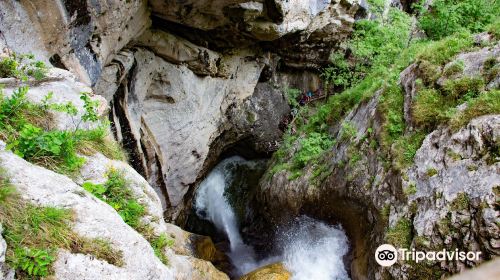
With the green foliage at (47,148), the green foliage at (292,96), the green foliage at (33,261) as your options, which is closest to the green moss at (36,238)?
the green foliage at (33,261)

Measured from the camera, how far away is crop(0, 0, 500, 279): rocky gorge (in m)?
4.59

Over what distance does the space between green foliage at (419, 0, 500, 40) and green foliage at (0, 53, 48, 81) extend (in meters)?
10.3

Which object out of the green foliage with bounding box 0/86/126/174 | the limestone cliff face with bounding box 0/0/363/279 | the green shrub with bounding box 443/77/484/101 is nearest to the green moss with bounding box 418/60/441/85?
the green shrub with bounding box 443/77/484/101

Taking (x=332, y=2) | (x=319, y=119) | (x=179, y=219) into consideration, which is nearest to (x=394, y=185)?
(x=319, y=119)

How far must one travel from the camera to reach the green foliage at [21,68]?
5.50 meters

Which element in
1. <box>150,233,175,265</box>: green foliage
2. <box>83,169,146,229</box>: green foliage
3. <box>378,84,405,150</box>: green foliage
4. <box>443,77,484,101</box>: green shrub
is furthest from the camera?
<box>378,84,405,150</box>: green foliage

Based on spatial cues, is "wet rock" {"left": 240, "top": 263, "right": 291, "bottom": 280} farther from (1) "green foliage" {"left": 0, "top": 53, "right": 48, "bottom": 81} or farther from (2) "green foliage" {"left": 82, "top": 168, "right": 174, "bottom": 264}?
(1) "green foliage" {"left": 0, "top": 53, "right": 48, "bottom": 81}

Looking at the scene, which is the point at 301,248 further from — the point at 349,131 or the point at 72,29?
the point at 72,29

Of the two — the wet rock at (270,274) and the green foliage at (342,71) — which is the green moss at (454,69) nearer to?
the wet rock at (270,274)

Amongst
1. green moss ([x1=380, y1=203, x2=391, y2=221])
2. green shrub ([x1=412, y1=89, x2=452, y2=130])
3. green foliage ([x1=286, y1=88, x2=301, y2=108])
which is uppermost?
green foliage ([x1=286, y1=88, x2=301, y2=108])

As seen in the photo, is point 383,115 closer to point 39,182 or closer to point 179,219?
point 39,182

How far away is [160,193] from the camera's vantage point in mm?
12859

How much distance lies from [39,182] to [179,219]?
11173mm

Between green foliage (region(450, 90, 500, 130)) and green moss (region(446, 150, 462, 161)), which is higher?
green foliage (region(450, 90, 500, 130))
